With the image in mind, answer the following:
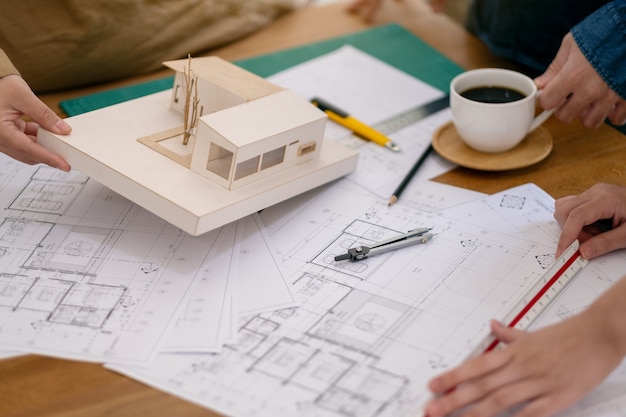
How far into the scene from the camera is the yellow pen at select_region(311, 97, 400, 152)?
1281 mm

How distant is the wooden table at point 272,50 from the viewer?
2.66 ft

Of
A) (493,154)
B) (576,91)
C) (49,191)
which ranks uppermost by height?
(576,91)

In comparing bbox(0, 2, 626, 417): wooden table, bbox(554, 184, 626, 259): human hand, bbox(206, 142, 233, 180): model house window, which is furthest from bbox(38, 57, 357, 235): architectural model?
bbox(554, 184, 626, 259): human hand

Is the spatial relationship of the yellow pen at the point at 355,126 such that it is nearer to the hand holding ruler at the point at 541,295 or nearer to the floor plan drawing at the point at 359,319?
the floor plan drawing at the point at 359,319

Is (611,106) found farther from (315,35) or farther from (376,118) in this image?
(315,35)

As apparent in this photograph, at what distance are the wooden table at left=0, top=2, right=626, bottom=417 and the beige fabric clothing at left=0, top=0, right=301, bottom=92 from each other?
3cm

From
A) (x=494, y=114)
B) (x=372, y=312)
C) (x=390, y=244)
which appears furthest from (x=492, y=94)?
(x=372, y=312)

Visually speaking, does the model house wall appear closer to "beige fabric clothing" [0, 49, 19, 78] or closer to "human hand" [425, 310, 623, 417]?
"beige fabric clothing" [0, 49, 19, 78]

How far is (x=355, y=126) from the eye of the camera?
1.31 m

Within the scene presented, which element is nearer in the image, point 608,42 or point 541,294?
point 541,294

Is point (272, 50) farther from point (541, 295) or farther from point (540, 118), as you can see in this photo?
point (541, 295)

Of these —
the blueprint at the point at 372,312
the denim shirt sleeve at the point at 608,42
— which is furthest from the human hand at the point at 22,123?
the denim shirt sleeve at the point at 608,42

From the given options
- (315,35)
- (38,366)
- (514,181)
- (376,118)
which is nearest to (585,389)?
(514,181)

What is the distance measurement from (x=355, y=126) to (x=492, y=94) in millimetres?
237
